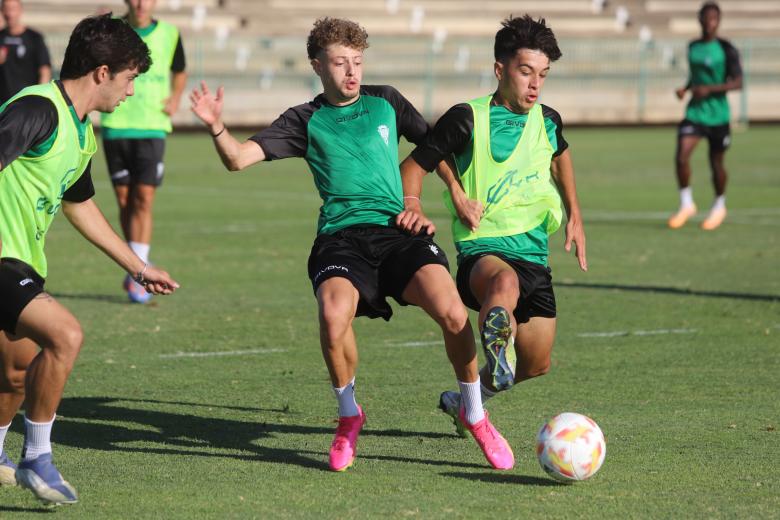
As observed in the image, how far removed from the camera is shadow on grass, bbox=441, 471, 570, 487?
557 cm

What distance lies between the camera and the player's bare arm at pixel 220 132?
5.68 m

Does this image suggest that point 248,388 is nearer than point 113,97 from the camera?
No

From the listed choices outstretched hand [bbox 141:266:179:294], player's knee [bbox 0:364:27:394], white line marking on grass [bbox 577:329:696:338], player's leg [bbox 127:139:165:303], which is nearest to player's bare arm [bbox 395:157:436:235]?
outstretched hand [bbox 141:266:179:294]

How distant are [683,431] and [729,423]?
0.30m

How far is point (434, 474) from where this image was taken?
18.7 ft

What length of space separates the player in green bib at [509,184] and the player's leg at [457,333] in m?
0.33

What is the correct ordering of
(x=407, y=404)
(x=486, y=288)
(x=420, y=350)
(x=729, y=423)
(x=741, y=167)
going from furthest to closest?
(x=741, y=167)
(x=420, y=350)
(x=407, y=404)
(x=729, y=423)
(x=486, y=288)

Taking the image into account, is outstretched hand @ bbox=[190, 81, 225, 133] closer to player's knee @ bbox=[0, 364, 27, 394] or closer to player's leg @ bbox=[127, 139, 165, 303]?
player's knee @ bbox=[0, 364, 27, 394]

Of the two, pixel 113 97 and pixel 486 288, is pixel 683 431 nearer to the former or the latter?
pixel 486 288

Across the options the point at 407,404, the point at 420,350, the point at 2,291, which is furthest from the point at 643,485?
the point at 420,350

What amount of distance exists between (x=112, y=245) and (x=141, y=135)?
568 cm

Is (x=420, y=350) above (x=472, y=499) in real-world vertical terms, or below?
below

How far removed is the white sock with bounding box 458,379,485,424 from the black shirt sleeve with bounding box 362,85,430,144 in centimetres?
125

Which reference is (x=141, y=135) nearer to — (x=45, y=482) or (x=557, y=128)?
(x=557, y=128)
